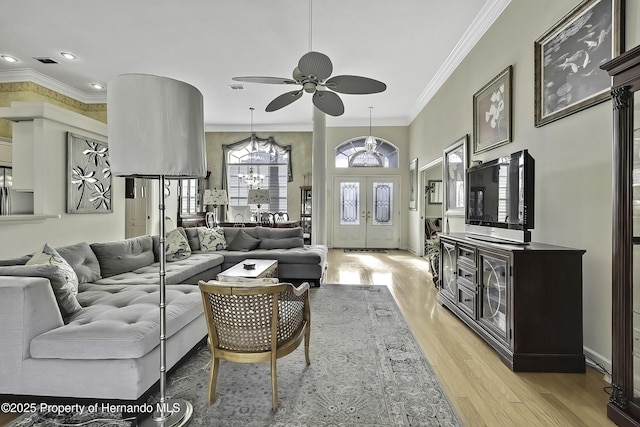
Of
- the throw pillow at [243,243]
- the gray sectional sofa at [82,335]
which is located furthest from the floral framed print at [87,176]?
the gray sectional sofa at [82,335]

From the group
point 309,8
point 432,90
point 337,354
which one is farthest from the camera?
point 432,90

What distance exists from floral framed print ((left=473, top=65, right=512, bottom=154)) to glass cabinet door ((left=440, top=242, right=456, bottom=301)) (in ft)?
4.04

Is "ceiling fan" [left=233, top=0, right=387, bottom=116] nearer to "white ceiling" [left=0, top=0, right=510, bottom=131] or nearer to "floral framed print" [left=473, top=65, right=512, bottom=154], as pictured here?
→ "white ceiling" [left=0, top=0, right=510, bottom=131]

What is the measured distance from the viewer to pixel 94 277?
3074 mm

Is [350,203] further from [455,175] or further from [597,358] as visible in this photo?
[597,358]

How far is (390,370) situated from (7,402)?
216cm

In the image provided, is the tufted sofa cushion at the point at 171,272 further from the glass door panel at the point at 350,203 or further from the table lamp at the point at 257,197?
→ the glass door panel at the point at 350,203

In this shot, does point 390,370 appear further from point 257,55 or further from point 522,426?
point 257,55

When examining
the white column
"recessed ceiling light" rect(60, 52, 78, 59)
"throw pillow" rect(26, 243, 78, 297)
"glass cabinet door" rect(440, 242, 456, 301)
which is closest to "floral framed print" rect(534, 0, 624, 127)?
"glass cabinet door" rect(440, 242, 456, 301)

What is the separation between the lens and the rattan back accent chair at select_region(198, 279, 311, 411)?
1.80m

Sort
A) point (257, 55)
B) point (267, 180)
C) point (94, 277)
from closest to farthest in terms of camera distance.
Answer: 1. point (94, 277)
2. point (257, 55)
3. point (267, 180)

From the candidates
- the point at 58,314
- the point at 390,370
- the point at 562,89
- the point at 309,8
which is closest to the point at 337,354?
the point at 390,370

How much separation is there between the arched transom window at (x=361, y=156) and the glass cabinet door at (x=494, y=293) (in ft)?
20.3

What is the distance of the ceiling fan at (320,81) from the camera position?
3.03m
